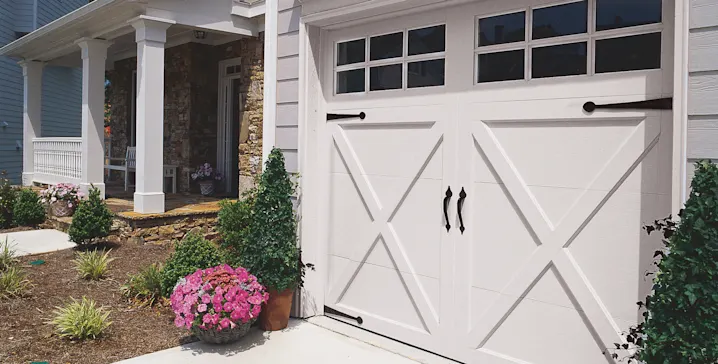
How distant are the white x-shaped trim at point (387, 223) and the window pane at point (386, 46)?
2.06 ft

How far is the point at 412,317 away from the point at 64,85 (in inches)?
588

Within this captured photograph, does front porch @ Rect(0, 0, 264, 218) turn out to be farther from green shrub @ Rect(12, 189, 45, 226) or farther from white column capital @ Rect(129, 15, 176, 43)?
green shrub @ Rect(12, 189, 45, 226)

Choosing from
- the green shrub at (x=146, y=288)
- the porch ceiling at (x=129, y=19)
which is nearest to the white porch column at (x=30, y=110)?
the porch ceiling at (x=129, y=19)

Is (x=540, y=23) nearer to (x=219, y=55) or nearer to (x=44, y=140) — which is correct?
(x=219, y=55)

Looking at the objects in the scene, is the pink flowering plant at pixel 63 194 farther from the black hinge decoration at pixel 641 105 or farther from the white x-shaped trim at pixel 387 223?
the black hinge decoration at pixel 641 105

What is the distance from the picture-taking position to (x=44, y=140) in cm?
1148

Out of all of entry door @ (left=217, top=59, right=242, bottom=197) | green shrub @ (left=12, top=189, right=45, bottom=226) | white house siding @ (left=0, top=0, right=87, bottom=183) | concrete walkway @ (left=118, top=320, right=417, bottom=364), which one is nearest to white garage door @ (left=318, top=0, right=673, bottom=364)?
concrete walkway @ (left=118, top=320, right=417, bottom=364)

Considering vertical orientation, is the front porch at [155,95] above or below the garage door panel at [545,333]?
above

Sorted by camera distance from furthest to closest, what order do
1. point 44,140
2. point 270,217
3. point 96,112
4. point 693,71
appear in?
point 44,140, point 96,112, point 270,217, point 693,71

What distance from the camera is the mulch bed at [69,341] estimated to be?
3.91 meters

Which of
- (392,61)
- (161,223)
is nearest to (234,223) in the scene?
(392,61)

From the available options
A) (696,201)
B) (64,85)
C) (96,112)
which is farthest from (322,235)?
(64,85)

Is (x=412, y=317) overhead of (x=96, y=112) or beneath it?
beneath

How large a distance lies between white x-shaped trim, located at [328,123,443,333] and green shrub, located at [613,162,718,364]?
162cm
